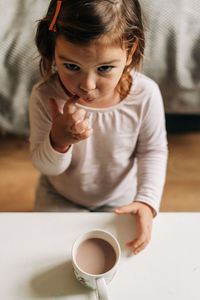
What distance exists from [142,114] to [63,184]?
1.08 feet

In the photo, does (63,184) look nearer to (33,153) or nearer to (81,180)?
(81,180)

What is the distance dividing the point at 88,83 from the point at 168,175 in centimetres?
97

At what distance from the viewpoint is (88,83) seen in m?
0.53

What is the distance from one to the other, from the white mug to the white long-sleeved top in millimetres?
193

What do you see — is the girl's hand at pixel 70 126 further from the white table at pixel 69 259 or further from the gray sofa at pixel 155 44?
the gray sofa at pixel 155 44

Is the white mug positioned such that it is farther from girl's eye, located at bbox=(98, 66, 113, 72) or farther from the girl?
girl's eye, located at bbox=(98, 66, 113, 72)

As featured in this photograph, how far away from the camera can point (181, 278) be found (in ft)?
1.71

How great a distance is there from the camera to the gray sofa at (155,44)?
39.2 inches

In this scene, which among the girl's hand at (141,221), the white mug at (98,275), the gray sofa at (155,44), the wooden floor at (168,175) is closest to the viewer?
the white mug at (98,275)

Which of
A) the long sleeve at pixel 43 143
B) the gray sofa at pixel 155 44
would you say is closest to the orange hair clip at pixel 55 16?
the long sleeve at pixel 43 143

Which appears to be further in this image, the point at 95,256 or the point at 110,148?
the point at 110,148

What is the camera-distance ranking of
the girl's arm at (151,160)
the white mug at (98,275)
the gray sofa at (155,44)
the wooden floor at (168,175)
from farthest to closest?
the wooden floor at (168,175) < the gray sofa at (155,44) < the girl's arm at (151,160) < the white mug at (98,275)

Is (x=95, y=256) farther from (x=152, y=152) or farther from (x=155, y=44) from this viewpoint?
(x=155, y=44)

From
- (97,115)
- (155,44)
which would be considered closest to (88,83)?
(97,115)
